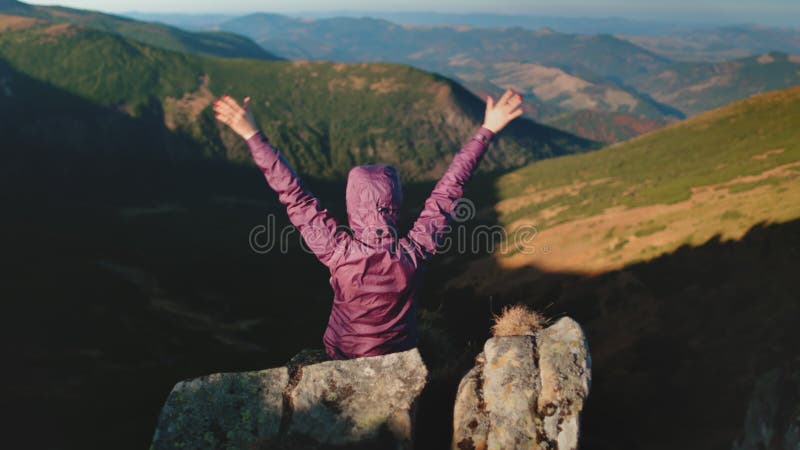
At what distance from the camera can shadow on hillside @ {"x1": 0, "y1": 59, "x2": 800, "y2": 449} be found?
37.4 ft

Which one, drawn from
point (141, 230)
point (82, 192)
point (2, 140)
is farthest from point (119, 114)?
point (141, 230)

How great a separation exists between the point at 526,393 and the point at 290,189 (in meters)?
3.38

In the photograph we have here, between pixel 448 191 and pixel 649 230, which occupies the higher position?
pixel 448 191

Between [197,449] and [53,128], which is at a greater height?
[53,128]

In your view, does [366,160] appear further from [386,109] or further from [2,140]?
[2,140]

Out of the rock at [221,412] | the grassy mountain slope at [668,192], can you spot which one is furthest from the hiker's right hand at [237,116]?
the grassy mountain slope at [668,192]

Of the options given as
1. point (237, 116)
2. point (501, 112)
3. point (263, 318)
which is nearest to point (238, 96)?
point (263, 318)

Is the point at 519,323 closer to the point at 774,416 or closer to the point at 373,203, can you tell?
the point at 373,203

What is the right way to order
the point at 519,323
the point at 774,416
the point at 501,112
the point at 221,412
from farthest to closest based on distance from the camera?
the point at 774,416 < the point at 519,323 < the point at 501,112 < the point at 221,412

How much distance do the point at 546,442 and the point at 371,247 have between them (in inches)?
108

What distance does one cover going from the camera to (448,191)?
16.1 feet

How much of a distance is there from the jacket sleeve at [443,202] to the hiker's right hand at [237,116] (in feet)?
6.33

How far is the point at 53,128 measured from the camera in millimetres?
132750

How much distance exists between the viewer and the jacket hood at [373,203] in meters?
4.51
